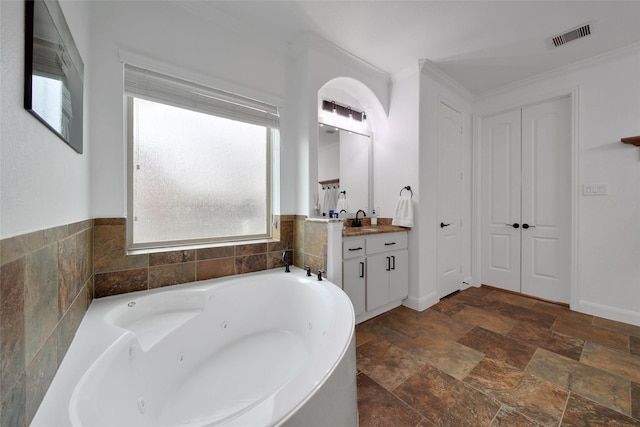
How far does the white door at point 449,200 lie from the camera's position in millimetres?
2879

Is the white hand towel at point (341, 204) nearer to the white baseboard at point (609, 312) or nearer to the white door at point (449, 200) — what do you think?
the white door at point (449, 200)

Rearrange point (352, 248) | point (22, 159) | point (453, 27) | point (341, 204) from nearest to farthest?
point (22, 159)
point (453, 27)
point (352, 248)
point (341, 204)

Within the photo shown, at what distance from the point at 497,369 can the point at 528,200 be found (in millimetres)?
2227

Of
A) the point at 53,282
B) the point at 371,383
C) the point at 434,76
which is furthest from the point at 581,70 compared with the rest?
the point at 53,282

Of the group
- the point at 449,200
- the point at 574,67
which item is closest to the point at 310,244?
the point at 449,200

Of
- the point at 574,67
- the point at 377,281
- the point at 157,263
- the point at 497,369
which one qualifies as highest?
the point at 574,67

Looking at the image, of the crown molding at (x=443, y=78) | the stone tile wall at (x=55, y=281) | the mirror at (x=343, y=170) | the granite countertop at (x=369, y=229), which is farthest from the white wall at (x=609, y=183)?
the stone tile wall at (x=55, y=281)

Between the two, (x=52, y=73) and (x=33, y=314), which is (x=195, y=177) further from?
(x=33, y=314)

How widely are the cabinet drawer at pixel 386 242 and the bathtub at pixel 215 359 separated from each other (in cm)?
75

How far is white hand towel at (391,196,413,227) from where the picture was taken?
2555 millimetres

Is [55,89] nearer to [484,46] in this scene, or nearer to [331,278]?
[331,278]

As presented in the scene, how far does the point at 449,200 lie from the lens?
9.84ft

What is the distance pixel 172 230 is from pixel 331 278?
1.28m

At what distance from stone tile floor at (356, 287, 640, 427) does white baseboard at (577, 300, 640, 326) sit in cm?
7
